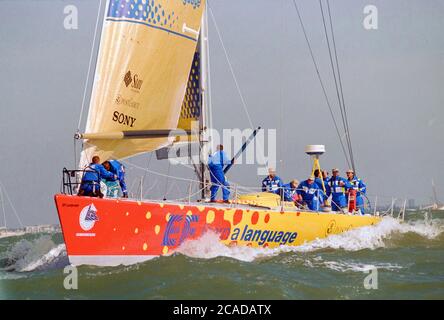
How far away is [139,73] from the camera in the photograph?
12.1 meters

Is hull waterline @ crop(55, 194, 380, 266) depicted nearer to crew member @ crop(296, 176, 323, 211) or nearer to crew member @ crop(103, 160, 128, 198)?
crew member @ crop(103, 160, 128, 198)

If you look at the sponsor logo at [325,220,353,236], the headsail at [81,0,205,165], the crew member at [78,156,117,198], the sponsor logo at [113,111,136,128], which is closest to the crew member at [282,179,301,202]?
the sponsor logo at [325,220,353,236]

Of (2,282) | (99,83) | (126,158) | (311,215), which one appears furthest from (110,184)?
(311,215)

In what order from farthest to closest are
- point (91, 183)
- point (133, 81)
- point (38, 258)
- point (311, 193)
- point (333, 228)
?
point (311, 193) → point (333, 228) → point (38, 258) → point (133, 81) → point (91, 183)

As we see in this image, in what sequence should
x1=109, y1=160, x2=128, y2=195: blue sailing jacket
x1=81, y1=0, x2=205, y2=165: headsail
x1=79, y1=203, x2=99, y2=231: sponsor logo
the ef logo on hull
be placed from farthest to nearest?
x1=109, y1=160, x2=128, y2=195: blue sailing jacket, x1=81, y1=0, x2=205, y2=165: headsail, the ef logo on hull, x1=79, y1=203, x2=99, y2=231: sponsor logo

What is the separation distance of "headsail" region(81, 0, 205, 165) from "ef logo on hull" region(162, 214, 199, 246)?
5.53 feet

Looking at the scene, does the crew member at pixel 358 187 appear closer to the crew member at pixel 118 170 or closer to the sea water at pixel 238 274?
the sea water at pixel 238 274

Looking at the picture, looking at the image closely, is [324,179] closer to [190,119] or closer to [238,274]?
[190,119]

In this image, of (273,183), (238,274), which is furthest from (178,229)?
(273,183)

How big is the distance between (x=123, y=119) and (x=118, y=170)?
1.14m

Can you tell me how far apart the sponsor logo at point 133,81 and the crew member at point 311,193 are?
491 cm

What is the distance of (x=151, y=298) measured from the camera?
841 centimetres

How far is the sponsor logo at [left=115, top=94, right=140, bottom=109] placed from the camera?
1162 centimetres
